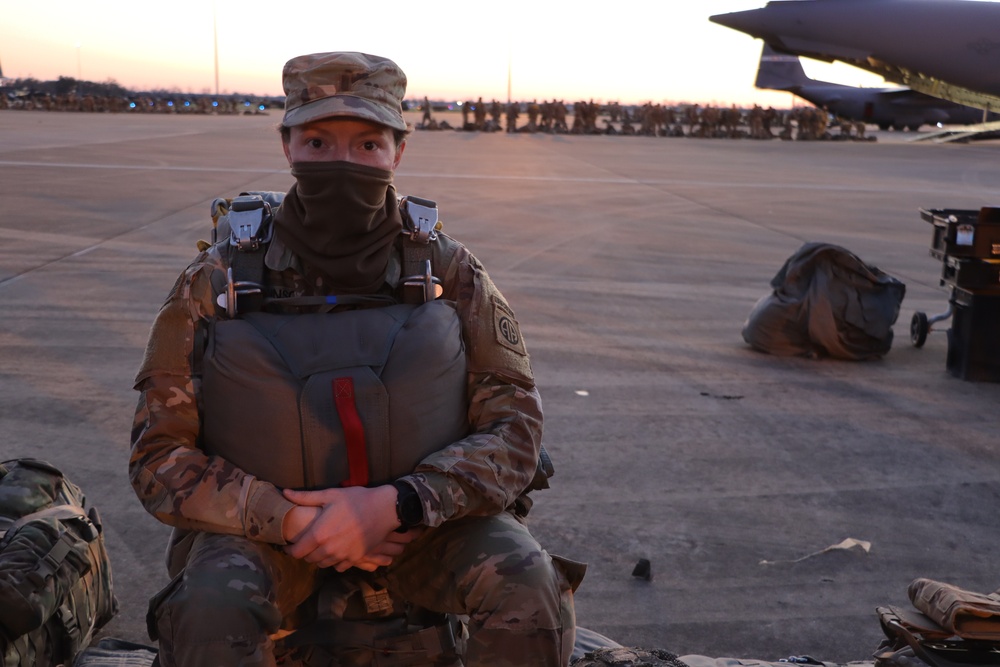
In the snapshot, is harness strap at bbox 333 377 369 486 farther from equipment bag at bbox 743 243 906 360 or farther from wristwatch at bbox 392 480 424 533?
equipment bag at bbox 743 243 906 360

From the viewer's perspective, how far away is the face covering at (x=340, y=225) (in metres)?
2.55

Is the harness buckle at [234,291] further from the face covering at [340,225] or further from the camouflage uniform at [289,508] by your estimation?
the face covering at [340,225]

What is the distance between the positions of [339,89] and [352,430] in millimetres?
872

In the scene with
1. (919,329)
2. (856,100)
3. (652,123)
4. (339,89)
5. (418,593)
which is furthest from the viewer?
(652,123)

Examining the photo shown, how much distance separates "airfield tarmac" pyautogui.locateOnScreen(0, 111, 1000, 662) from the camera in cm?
378

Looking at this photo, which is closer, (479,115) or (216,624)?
(216,624)

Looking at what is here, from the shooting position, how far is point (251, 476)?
2316 millimetres

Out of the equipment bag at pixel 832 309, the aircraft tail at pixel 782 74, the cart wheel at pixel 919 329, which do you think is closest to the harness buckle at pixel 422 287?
the equipment bag at pixel 832 309

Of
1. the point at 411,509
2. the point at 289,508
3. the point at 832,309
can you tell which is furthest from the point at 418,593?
the point at 832,309

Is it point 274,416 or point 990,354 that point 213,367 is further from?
point 990,354

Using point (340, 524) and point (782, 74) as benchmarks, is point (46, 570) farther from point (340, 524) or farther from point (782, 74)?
point (782, 74)

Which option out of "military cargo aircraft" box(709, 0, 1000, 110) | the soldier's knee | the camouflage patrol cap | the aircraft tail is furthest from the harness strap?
the aircraft tail

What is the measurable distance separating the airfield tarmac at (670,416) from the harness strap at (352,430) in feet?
3.11

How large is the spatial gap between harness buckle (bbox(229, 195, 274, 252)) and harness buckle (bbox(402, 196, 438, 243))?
369mm
